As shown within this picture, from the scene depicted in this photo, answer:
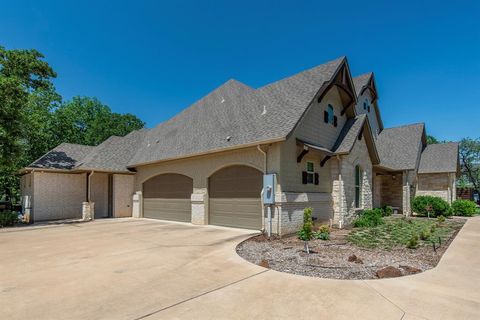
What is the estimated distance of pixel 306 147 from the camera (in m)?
11.1

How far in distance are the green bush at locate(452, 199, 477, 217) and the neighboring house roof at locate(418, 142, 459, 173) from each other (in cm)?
275

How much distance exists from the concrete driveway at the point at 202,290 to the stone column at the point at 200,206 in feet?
18.8

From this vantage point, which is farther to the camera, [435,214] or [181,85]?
[181,85]

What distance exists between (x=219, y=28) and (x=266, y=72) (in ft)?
23.2

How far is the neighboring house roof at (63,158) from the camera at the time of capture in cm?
1718

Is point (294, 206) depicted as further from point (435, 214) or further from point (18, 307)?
point (435, 214)

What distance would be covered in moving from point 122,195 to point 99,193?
196cm

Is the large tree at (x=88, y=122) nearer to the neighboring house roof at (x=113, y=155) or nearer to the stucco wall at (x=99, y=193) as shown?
the neighboring house roof at (x=113, y=155)

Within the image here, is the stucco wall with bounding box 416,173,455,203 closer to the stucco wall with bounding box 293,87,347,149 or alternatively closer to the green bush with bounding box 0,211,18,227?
the stucco wall with bounding box 293,87,347,149

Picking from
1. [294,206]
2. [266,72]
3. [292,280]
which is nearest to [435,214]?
[294,206]

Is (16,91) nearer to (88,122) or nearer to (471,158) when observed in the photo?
(88,122)

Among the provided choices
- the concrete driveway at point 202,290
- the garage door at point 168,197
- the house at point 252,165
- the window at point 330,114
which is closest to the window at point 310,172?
the house at point 252,165

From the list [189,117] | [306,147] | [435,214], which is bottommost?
[435,214]

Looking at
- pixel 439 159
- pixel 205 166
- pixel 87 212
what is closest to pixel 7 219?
pixel 87 212
